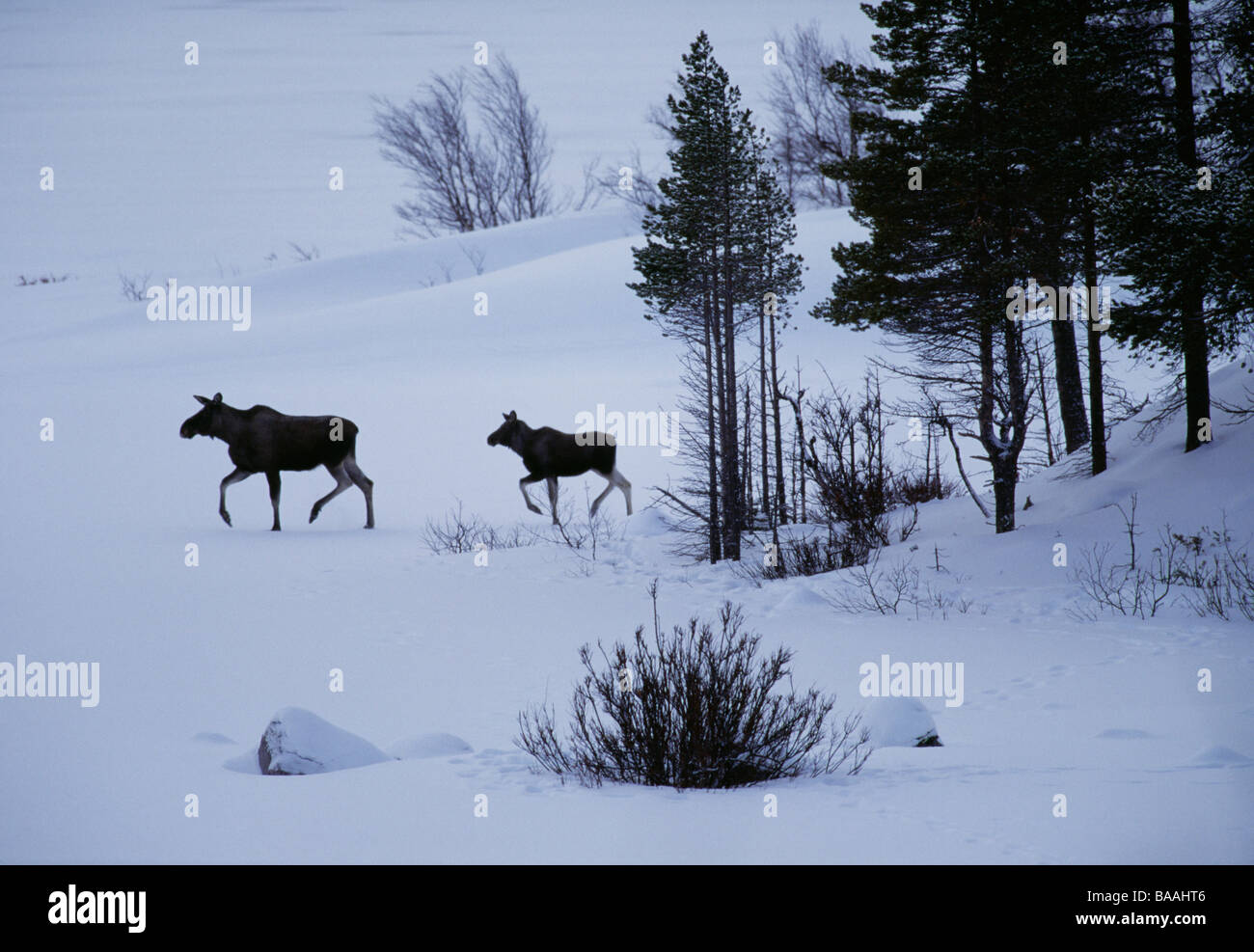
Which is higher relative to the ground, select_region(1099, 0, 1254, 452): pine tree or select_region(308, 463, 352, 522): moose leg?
select_region(1099, 0, 1254, 452): pine tree

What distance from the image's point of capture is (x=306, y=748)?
6715 mm

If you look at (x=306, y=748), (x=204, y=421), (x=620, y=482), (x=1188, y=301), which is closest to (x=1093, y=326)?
(x=1188, y=301)

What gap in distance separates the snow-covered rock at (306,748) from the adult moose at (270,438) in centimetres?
1158

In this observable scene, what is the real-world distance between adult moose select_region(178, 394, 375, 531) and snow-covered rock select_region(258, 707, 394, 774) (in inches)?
456

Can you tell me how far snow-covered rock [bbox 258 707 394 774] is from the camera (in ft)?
21.7

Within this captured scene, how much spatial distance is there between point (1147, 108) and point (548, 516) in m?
12.2

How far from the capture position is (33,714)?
8250 millimetres

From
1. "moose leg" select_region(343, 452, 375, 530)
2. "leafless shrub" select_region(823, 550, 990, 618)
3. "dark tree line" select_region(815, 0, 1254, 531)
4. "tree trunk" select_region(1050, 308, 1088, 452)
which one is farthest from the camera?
"tree trunk" select_region(1050, 308, 1088, 452)

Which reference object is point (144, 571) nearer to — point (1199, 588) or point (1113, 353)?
point (1199, 588)

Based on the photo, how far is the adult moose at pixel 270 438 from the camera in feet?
58.7

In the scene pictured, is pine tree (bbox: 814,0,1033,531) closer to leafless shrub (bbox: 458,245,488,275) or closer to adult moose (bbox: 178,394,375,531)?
adult moose (bbox: 178,394,375,531)

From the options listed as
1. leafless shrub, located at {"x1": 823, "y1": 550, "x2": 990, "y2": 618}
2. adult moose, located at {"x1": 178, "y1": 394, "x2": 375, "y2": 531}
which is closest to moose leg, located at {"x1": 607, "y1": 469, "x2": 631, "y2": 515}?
adult moose, located at {"x1": 178, "y1": 394, "x2": 375, "y2": 531}

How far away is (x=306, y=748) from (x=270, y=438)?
12158 millimetres
